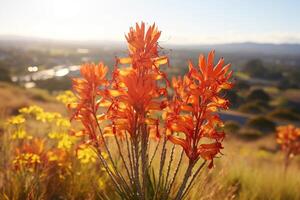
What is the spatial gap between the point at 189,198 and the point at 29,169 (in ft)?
4.96

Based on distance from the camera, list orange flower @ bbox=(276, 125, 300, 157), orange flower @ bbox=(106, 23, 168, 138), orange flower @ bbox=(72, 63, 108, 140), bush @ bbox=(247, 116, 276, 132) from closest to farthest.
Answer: orange flower @ bbox=(106, 23, 168, 138) → orange flower @ bbox=(72, 63, 108, 140) → orange flower @ bbox=(276, 125, 300, 157) → bush @ bbox=(247, 116, 276, 132)

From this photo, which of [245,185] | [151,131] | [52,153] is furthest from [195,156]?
[245,185]

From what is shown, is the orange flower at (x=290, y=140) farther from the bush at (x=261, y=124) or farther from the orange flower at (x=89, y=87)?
the bush at (x=261, y=124)

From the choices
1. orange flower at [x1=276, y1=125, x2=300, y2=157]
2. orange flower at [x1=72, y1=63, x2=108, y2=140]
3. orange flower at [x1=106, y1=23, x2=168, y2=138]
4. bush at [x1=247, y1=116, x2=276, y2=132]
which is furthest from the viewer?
bush at [x1=247, y1=116, x2=276, y2=132]

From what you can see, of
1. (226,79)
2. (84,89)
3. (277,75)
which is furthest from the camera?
(277,75)

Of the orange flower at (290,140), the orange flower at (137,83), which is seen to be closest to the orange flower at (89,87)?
the orange flower at (137,83)

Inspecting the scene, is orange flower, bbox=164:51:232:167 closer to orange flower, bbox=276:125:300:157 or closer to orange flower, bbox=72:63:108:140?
orange flower, bbox=72:63:108:140

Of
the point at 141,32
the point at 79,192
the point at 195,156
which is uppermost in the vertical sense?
the point at 141,32

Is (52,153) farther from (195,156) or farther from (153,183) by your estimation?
(195,156)

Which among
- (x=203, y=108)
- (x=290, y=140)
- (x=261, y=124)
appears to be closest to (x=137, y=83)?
(x=203, y=108)

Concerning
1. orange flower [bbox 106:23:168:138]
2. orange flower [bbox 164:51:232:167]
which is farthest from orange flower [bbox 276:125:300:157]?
orange flower [bbox 106:23:168:138]

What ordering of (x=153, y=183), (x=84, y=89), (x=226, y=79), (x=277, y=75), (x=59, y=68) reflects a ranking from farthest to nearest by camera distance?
(x=59, y=68) → (x=277, y=75) → (x=153, y=183) → (x=84, y=89) → (x=226, y=79)

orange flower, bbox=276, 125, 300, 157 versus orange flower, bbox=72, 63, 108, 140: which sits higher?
orange flower, bbox=72, 63, 108, 140

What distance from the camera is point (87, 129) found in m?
2.79
